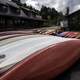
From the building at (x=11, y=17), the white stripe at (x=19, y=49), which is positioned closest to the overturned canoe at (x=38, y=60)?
the white stripe at (x=19, y=49)

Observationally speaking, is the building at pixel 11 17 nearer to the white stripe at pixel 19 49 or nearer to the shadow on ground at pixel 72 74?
the white stripe at pixel 19 49

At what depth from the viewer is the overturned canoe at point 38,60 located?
1.86 meters

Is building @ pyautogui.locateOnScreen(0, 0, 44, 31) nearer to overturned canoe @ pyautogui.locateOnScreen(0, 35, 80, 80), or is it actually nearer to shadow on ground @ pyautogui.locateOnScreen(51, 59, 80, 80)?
overturned canoe @ pyautogui.locateOnScreen(0, 35, 80, 80)

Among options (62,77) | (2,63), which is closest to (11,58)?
(2,63)

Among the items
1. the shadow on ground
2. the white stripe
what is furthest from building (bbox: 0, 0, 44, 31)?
the shadow on ground

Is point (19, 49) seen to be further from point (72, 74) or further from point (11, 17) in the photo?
point (11, 17)

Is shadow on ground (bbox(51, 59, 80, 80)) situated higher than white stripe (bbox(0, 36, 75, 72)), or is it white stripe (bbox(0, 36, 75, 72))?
white stripe (bbox(0, 36, 75, 72))

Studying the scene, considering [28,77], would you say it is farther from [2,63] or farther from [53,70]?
[2,63]

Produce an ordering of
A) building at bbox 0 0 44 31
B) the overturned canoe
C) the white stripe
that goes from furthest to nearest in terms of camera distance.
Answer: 1. building at bbox 0 0 44 31
2. the white stripe
3. the overturned canoe

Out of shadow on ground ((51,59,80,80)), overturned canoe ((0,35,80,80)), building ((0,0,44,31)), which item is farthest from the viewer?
building ((0,0,44,31))

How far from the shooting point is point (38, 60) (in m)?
1.94

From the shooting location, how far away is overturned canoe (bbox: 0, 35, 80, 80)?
1.86 metres

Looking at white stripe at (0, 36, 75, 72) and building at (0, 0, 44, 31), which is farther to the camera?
building at (0, 0, 44, 31)

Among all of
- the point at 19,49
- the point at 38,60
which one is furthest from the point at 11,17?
the point at 38,60
